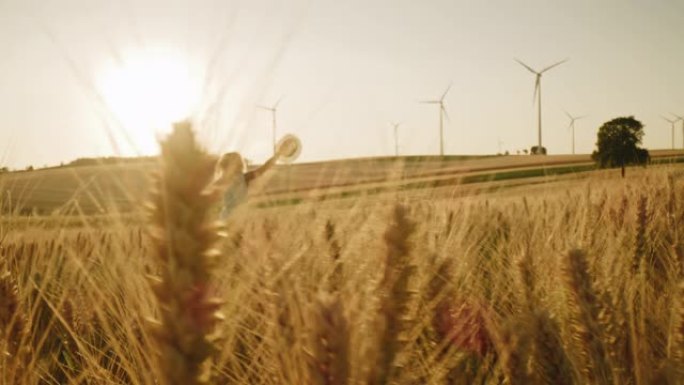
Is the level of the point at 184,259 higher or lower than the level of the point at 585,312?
higher

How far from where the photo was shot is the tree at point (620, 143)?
3578 cm

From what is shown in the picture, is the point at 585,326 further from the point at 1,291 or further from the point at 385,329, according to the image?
the point at 1,291

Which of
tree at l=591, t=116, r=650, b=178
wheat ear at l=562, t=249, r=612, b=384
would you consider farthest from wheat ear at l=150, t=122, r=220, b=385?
tree at l=591, t=116, r=650, b=178

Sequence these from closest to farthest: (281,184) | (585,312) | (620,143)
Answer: (585,312), (281,184), (620,143)

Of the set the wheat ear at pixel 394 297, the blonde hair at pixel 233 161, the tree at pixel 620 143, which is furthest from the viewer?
the tree at pixel 620 143

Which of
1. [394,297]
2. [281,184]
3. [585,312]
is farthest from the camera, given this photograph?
[281,184]

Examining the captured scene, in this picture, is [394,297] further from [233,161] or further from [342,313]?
[233,161]

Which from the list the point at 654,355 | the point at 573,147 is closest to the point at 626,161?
the point at 573,147

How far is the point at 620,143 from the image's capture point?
36.3 meters

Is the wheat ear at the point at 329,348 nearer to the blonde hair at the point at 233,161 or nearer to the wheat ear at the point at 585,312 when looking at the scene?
the blonde hair at the point at 233,161

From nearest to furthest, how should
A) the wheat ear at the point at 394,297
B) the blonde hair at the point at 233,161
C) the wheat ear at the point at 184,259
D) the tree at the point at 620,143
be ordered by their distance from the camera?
the wheat ear at the point at 184,259 < the wheat ear at the point at 394,297 < the blonde hair at the point at 233,161 < the tree at the point at 620,143

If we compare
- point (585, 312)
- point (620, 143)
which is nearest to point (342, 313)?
point (585, 312)

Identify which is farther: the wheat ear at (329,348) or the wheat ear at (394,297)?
the wheat ear at (394,297)

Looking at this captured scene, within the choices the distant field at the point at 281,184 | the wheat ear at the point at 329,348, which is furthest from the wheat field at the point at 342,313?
the distant field at the point at 281,184
